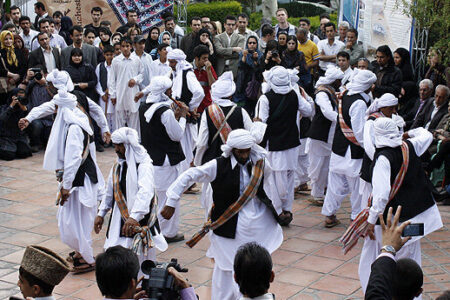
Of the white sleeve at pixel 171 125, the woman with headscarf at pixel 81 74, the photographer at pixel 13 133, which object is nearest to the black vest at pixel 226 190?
the white sleeve at pixel 171 125

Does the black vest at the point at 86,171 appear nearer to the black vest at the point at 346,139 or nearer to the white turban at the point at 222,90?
the white turban at the point at 222,90

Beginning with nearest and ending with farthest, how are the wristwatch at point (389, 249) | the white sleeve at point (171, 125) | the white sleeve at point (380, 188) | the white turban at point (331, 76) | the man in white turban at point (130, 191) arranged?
1. the wristwatch at point (389, 249)
2. the white sleeve at point (380, 188)
3. the man in white turban at point (130, 191)
4. the white sleeve at point (171, 125)
5. the white turban at point (331, 76)

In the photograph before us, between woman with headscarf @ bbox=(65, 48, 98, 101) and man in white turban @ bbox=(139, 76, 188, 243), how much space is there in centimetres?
431

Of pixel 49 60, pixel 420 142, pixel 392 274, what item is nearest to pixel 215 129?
pixel 420 142

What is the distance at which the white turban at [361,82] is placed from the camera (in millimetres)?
8656

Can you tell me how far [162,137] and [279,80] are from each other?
1.61 m

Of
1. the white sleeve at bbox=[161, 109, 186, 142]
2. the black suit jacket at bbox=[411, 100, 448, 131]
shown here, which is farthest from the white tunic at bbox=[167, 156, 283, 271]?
the black suit jacket at bbox=[411, 100, 448, 131]

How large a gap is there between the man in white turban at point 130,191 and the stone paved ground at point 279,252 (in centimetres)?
89

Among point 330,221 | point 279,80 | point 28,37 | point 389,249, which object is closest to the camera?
point 389,249

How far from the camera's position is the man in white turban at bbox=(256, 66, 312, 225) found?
8.82 m

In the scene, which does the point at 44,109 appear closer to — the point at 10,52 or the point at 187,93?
the point at 187,93

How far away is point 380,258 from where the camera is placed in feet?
13.2

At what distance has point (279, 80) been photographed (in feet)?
28.6

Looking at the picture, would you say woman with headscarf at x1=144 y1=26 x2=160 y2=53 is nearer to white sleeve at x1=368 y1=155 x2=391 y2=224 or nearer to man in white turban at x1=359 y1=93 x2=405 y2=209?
man in white turban at x1=359 y1=93 x2=405 y2=209
